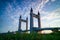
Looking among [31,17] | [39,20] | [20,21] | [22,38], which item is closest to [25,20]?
[20,21]

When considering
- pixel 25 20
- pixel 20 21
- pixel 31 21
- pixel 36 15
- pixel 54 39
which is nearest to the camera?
pixel 54 39

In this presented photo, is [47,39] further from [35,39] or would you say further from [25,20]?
[25,20]

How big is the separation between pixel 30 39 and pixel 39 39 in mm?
183

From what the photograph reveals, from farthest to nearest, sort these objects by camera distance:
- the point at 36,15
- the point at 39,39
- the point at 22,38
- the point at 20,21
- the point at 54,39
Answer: the point at 20,21 < the point at 36,15 < the point at 22,38 < the point at 39,39 < the point at 54,39

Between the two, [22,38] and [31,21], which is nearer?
[22,38]

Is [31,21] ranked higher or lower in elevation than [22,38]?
higher

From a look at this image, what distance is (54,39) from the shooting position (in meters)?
1.79

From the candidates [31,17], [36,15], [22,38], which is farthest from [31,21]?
[22,38]

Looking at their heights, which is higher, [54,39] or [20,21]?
[20,21]

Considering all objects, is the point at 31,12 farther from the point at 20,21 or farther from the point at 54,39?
the point at 54,39

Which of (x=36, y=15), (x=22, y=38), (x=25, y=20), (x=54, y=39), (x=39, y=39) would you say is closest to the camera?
(x=54, y=39)

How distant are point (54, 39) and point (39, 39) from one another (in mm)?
299

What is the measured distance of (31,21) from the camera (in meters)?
11.9

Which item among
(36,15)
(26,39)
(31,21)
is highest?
(36,15)
